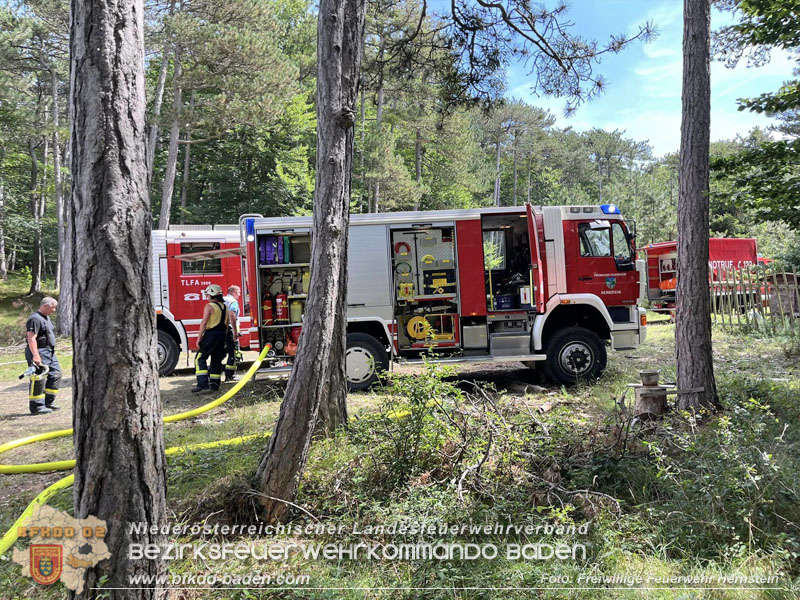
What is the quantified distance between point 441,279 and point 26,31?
62.2ft

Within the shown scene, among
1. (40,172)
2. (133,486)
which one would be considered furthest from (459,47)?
(40,172)

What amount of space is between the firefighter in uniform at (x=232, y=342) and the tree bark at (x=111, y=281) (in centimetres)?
617

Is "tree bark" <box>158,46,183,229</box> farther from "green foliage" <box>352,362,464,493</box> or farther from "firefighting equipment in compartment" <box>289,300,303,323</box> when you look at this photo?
"green foliage" <box>352,362,464,493</box>

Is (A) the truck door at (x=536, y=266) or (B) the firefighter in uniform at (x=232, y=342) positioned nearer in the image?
(A) the truck door at (x=536, y=266)

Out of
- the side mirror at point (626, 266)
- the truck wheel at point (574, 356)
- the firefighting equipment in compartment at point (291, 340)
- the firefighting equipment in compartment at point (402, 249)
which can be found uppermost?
the firefighting equipment in compartment at point (402, 249)

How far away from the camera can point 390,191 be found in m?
24.1

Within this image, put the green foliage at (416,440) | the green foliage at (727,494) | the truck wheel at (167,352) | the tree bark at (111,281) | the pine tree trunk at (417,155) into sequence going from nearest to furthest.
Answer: the tree bark at (111,281) < the green foliage at (727,494) < the green foliage at (416,440) < the truck wheel at (167,352) < the pine tree trunk at (417,155)

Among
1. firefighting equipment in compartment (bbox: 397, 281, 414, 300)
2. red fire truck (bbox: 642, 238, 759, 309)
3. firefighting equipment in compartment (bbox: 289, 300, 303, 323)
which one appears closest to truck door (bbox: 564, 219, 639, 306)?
firefighting equipment in compartment (bbox: 397, 281, 414, 300)

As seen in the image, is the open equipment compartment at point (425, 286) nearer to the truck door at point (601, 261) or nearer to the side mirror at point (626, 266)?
the truck door at point (601, 261)

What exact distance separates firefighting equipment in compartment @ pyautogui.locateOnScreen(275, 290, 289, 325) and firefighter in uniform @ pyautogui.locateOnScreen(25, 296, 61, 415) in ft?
9.83

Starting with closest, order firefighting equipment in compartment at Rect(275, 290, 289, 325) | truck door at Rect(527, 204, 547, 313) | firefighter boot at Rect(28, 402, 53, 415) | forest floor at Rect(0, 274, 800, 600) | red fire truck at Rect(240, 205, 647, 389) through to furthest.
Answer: forest floor at Rect(0, 274, 800, 600) → firefighter boot at Rect(28, 402, 53, 415) → truck door at Rect(527, 204, 547, 313) → red fire truck at Rect(240, 205, 647, 389) → firefighting equipment in compartment at Rect(275, 290, 289, 325)

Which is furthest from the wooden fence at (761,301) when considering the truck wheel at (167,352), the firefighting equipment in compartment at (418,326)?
the truck wheel at (167,352)

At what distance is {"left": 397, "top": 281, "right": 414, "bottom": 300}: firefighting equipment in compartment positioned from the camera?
7863 mm

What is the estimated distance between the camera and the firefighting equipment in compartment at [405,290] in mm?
7863
